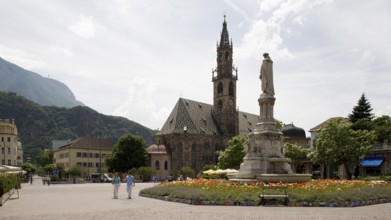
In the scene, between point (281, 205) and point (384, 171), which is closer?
point (281, 205)

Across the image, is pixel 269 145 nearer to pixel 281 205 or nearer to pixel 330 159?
pixel 281 205

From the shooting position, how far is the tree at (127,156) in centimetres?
8638

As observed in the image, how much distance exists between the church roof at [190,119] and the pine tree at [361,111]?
41.0 metres

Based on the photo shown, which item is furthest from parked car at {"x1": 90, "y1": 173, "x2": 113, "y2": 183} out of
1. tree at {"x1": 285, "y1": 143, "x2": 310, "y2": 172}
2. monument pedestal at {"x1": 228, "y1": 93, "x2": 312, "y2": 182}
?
monument pedestal at {"x1": 228, "y1": 93, "x2": 312, "y2": 182}

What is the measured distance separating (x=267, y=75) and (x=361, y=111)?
41.7 metres

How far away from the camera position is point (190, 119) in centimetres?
10312

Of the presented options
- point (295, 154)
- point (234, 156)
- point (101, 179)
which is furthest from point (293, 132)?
point (101, 179)

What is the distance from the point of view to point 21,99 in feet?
592

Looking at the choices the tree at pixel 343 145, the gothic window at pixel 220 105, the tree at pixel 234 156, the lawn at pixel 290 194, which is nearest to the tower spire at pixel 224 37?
the gothic window at pixel 220 105

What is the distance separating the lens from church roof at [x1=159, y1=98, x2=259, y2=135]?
3991 inches

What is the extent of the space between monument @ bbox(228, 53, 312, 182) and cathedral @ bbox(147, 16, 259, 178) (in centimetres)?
6459

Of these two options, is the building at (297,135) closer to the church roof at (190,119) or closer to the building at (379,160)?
the church roof at (190,119)

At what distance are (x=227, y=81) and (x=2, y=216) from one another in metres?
93.8

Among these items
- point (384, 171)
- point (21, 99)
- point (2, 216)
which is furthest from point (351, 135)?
point (21, 99)
